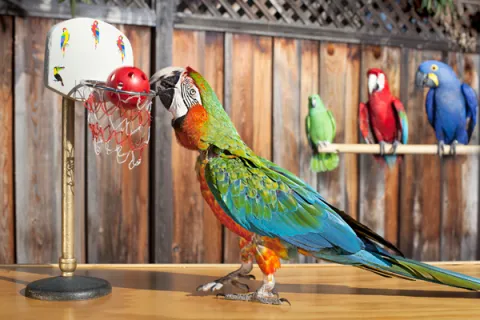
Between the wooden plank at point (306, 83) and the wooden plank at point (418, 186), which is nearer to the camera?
the wooden plank at point (306, 83)

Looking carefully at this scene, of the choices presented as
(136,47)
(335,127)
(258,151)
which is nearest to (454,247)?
(335,127)

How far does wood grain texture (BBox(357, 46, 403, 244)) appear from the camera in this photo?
1.94 meters

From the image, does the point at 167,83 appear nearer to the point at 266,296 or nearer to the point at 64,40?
the point at 64,40

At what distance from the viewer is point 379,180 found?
1.97 meters

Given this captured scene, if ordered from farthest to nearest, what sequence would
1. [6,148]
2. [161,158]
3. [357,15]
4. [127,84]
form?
[357,15]
[161,158]
[6,148]
[127,84]

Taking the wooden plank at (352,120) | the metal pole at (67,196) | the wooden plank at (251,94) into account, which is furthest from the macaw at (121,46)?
the wooden plank at (352,120)

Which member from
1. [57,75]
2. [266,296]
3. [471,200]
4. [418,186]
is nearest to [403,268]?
[266,296]

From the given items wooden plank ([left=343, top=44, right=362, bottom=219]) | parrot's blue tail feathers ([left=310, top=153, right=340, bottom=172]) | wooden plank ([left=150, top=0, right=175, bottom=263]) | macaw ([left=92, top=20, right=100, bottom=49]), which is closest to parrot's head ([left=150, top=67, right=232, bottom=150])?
macaw ([left=92, top=20, right=100, bottom=49])

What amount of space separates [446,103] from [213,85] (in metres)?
0.76

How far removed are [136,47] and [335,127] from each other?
68cm

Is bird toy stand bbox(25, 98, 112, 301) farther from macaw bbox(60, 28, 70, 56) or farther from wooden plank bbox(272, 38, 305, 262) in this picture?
wooden plank bbox(272, 38, 305, 262)

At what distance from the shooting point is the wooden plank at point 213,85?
5.79 feet

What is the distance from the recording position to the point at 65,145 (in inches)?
36.8

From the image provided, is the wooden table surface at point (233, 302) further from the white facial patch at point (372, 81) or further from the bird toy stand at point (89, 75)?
the white facial patch at point (372, 81)
